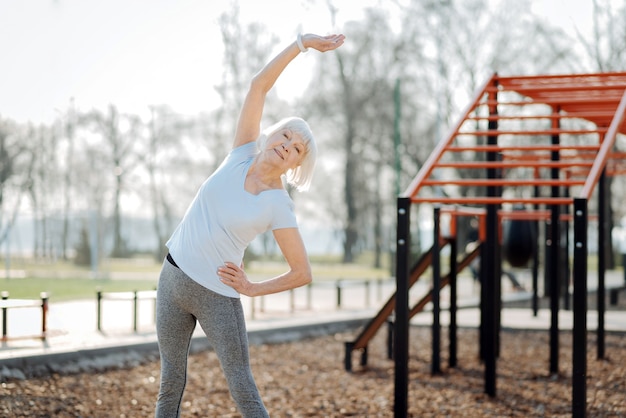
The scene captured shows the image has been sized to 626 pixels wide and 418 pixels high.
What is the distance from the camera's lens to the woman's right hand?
11.9ft

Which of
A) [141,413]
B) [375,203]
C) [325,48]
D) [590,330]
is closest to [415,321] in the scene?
[590,330]

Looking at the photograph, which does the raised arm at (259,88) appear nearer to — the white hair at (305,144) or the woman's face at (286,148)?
the white hair at (305,144)

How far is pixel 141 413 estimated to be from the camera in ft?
18.9

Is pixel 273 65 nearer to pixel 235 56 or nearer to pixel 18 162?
pixel 18 162

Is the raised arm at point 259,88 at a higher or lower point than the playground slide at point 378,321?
higher

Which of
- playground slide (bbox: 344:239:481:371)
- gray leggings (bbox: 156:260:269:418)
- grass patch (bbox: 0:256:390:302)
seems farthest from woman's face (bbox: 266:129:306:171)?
grass patch (bbox: 0:256:390:302)

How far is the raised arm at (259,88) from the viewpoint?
360cm

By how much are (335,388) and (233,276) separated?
13.0 feet

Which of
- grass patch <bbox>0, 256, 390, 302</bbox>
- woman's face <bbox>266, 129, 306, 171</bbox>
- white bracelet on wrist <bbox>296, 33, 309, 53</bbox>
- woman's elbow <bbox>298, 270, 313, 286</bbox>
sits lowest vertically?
grass patch <bbox>0, 256, 390, 302</bbox>

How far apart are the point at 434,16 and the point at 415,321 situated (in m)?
19.2

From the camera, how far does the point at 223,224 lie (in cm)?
327

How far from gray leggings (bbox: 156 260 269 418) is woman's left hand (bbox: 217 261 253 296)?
0.08 m

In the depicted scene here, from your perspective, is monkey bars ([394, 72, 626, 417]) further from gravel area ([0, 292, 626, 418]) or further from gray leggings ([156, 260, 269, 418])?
gray leggings ([156, 260, 269, 418])

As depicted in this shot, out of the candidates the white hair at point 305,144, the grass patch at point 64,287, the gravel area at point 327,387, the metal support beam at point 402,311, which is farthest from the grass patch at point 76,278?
the white hair at point 305,144
